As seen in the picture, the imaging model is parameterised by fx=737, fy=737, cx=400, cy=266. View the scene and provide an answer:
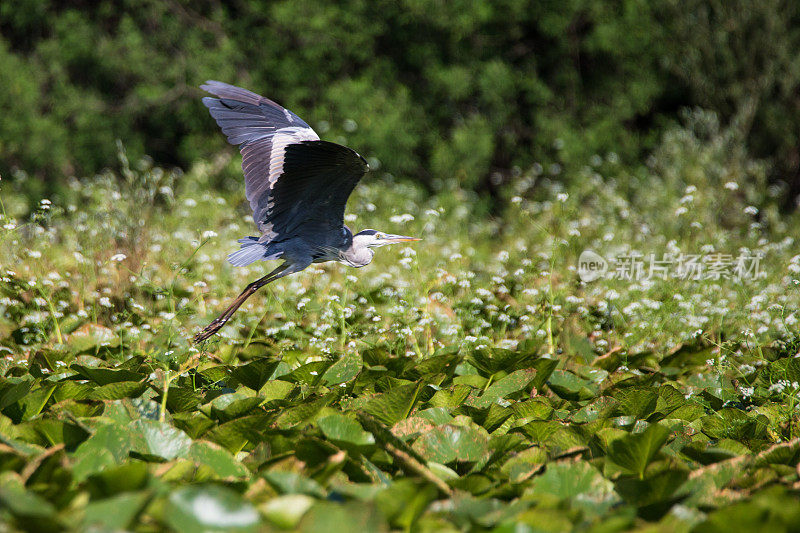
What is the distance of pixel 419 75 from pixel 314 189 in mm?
7818

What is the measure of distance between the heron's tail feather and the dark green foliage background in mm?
5686

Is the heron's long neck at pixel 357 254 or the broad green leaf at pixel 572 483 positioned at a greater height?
the heron's long neck at pixel 357 254

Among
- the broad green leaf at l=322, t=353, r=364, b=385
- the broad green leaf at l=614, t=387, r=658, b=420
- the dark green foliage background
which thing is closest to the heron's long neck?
the broad green leaf at l=322, t=353, r=364, b=385

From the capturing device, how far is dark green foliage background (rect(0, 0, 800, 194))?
9102 mm

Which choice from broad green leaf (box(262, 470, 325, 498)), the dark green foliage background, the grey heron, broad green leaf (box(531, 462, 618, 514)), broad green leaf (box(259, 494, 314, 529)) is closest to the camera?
broad green leaf (box(259, 494, 314, 529))

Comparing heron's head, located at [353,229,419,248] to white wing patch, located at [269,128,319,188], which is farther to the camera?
heron's head, located at [353,229,419,248]

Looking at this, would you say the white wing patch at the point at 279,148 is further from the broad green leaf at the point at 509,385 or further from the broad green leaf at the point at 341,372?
the broad green leaf at the point at 509,385

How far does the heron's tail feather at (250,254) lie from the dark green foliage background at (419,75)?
5686mm

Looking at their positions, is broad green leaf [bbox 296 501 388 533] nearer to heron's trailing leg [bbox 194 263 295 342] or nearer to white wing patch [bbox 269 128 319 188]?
heron's trailing leg [bbox 194 263 295 342]

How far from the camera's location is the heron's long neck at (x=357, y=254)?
3.45 m

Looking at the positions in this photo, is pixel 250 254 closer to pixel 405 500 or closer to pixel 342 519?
pixel 405 500

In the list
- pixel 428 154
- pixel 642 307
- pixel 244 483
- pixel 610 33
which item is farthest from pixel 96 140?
pixel 244 483

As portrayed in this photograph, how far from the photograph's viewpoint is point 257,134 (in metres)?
3.41

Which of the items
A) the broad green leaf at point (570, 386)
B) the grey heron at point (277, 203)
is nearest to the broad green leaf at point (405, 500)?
the broad green leaf at point (570, 386)
